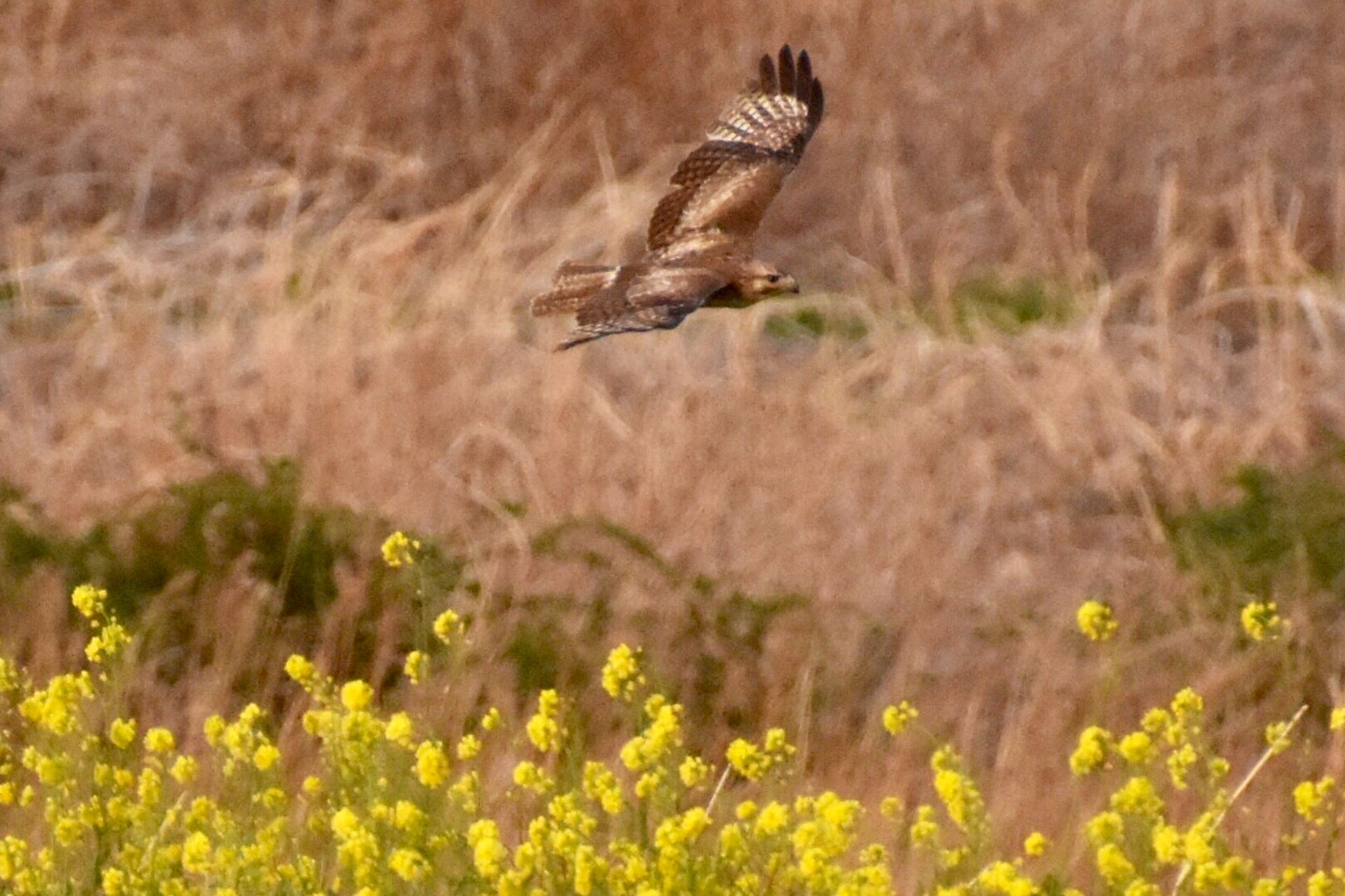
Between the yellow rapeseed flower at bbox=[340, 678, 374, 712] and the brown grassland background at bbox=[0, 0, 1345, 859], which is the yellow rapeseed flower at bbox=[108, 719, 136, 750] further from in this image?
the brown grassland background at bbox=[0, 0, 1345, 859]

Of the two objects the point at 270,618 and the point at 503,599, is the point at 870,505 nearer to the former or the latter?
the point at 503,599

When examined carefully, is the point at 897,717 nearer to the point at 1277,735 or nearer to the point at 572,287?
the point at 1277,735

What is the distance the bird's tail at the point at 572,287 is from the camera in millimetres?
5195

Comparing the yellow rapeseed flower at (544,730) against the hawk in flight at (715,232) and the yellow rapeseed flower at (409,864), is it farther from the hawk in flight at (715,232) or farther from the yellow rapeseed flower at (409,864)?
the hawk in flight at (715,232)

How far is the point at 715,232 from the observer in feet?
18.6

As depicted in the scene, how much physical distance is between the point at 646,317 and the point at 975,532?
10.8ft

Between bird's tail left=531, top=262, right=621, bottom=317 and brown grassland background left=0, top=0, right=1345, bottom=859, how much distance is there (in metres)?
0.74

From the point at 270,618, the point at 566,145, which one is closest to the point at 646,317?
the point at 270,618

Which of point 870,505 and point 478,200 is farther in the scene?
point 478,200

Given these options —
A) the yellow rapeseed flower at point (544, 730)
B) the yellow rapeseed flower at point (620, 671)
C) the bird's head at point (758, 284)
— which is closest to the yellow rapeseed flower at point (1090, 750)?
the yellow rapeseed flower at point (620, 671)

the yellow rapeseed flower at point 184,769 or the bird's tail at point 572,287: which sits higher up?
the bird's tail at point 572,287

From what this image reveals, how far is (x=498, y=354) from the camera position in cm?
849

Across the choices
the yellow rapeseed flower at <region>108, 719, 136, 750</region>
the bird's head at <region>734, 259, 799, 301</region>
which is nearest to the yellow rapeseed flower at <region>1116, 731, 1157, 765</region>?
the yellow rapeseed flower at <region>108, 719, 136, 750</region>

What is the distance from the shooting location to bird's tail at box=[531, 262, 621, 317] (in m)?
5.20
